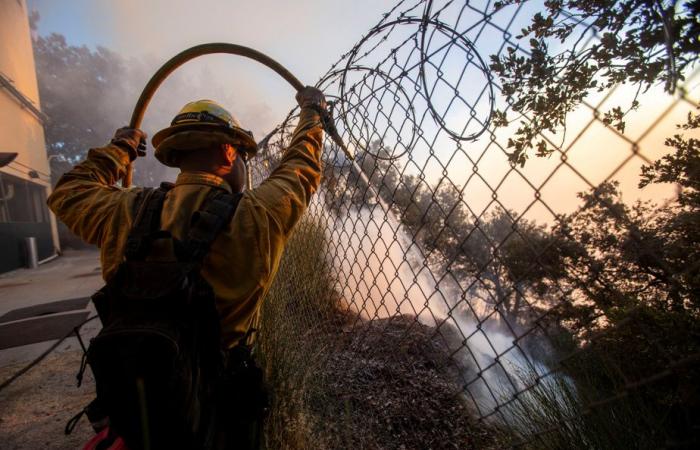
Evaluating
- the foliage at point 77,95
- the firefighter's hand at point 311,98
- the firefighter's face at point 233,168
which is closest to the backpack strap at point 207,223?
the firefighter's face at point 233,168

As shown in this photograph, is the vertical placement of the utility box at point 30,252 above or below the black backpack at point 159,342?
above

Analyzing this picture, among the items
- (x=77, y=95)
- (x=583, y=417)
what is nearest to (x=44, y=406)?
(x=583, y=417)

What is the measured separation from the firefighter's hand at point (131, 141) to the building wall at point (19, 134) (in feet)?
41.6

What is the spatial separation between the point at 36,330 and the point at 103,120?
38.7m

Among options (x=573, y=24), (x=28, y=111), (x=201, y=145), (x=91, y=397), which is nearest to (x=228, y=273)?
(x=201, y=145)

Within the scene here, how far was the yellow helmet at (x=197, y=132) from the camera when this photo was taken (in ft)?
5.44

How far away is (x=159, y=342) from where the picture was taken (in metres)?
1.10

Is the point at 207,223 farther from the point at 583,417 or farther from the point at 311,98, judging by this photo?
the point at 583,417

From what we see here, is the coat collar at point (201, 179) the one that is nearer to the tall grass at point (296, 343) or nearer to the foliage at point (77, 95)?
the tall grass at point (296, 343)

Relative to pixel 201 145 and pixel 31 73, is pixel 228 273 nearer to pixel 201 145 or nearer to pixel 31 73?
pixel 201 145

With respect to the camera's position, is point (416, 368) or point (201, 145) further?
point (416, 368)

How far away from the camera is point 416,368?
277 centimetres

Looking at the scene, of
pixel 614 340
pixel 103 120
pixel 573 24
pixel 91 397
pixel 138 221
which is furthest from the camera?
pixel 103 120

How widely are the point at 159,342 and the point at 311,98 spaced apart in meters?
1.62
